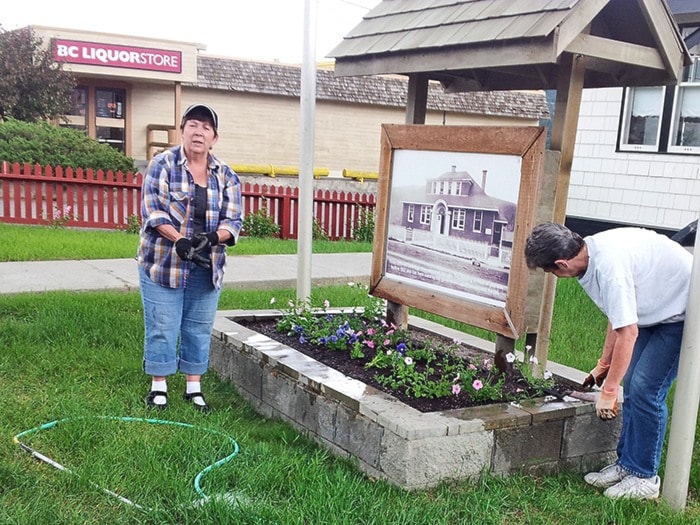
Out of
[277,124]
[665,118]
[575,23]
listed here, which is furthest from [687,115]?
[277,124]

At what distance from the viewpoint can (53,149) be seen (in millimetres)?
12680

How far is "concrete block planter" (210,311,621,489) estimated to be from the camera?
3.49 m

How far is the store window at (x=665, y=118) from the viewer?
1018cm

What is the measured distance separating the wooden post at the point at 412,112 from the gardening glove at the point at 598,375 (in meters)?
1.58

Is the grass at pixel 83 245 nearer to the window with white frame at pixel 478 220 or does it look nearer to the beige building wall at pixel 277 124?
the window with white frame at pixel 478 220

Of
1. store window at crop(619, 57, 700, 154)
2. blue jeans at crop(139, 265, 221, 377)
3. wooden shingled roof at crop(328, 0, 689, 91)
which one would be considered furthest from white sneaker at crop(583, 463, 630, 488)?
store window at crop(619, 57, 700, 154)

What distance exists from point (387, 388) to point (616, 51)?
7.76ft

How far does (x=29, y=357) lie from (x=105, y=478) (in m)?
2.15

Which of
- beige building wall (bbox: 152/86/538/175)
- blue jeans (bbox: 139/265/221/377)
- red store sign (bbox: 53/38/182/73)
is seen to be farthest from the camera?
beige building wall (bbox: 152/86/538/175)

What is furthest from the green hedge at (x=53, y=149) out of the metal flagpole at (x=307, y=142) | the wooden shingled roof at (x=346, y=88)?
the wooden shingled roof at (x=346, y=88)

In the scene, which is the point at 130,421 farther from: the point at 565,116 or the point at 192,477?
the point at 565,116

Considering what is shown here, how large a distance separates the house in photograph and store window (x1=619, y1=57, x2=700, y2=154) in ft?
22.0

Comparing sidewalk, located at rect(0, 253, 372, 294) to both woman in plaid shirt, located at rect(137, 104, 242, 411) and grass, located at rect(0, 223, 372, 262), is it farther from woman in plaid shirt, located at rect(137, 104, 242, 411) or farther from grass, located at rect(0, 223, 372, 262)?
woman in plaid shirt, located at rect(137, 104, 242, 411)

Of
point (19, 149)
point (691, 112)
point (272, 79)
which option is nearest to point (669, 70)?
point (691, 112)
